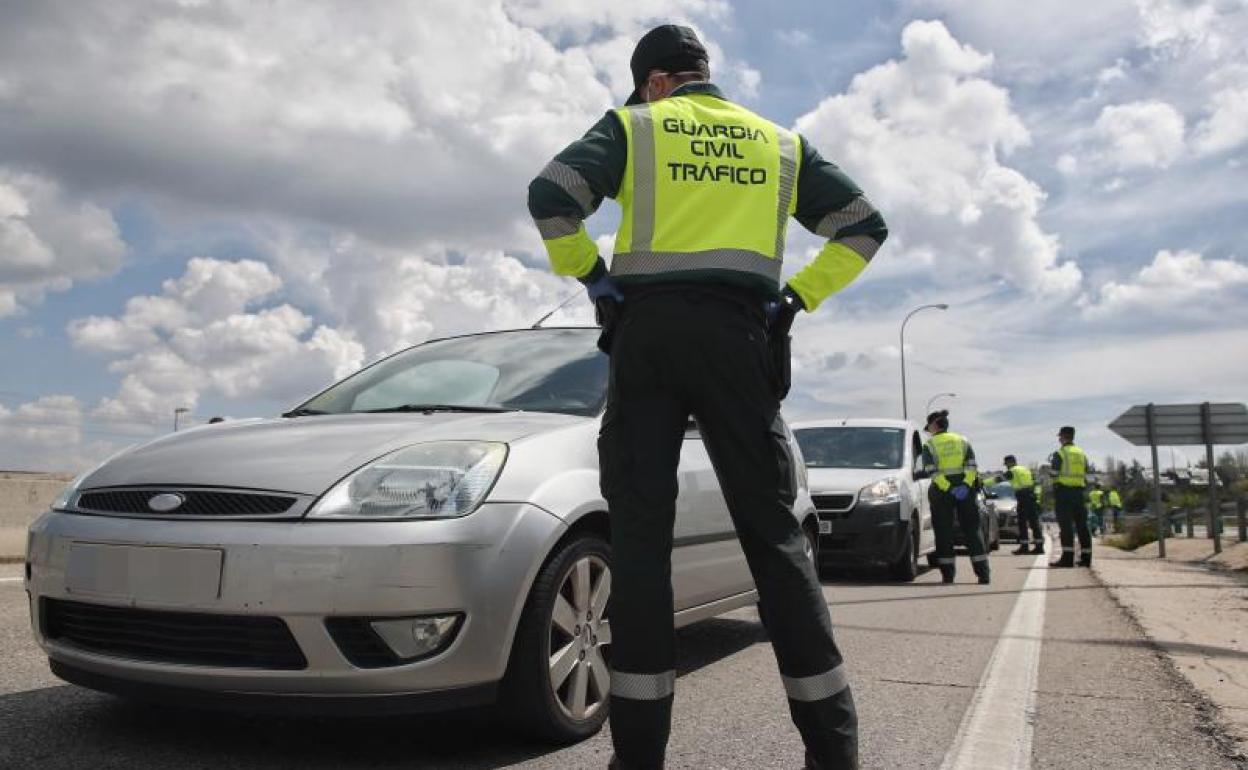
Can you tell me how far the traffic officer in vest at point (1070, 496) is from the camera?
1296 cm

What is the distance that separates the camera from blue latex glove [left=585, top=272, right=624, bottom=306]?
98.4 inches

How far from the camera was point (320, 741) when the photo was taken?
3174mm

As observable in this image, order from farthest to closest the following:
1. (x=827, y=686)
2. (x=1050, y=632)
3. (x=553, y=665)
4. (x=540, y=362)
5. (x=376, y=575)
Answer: (x=1050, y=632) → (x=540, y=362) → (x=553, y=665) → (x=376, y=575) → (x=827, y=686)

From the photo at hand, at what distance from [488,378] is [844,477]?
628 cm

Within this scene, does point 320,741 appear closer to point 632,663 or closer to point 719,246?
point 632,663

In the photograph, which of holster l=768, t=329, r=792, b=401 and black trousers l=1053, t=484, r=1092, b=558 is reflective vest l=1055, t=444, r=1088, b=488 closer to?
black trousers l=1053, t=484, r=1092, b=558

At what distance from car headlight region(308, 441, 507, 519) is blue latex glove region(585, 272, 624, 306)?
779mm

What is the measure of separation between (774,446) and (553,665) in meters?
1.15

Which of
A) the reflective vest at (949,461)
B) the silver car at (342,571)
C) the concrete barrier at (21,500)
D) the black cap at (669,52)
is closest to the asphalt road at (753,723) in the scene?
the silver car at (342,571)

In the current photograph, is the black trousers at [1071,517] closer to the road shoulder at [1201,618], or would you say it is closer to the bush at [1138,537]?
the road shoulder at [1201,618]

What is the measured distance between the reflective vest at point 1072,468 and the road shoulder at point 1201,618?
1.18 meters

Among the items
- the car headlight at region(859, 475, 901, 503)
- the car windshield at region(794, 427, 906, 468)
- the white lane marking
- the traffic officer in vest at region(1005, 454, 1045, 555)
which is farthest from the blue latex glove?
the traffic officer in vest at region(1005, 454, 1045, 555)

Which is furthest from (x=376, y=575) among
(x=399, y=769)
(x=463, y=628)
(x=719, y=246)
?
(x=719, y=246)

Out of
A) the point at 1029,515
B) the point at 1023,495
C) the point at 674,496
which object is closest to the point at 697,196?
the point at 674,496
